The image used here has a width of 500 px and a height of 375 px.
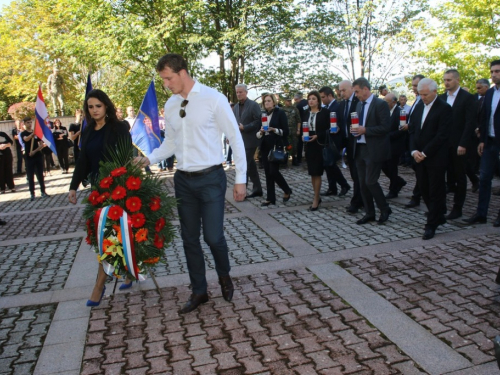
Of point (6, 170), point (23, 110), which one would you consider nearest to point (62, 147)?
point (6, 170)

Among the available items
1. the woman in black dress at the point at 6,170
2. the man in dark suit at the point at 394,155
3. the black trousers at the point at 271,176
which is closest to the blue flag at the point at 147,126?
the black trousers at the point at 271,176

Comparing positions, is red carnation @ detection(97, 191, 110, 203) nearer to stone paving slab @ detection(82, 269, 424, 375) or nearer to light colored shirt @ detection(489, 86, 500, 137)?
stone paving slab @ detection(82, 269, 424, 375)

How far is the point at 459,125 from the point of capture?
7.80 meters

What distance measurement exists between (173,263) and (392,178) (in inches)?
192

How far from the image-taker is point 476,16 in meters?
25.0

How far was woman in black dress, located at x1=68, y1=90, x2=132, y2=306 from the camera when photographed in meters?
4.93

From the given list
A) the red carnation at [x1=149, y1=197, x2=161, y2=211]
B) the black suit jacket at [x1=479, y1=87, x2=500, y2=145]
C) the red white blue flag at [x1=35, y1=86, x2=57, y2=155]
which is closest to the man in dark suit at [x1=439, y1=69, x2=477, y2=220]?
the black suit jacket at [x1=479, y1=87, x2=500, y2=145]

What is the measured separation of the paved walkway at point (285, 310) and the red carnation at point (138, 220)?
837 millimetres

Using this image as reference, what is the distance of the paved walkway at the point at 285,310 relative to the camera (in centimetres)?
364

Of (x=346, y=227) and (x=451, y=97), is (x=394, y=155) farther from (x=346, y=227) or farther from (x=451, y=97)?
(x=346, y=227)

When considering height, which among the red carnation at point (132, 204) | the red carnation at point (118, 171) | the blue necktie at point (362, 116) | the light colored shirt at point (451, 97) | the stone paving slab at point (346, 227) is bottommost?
the stone paving slab at point (346, 227)

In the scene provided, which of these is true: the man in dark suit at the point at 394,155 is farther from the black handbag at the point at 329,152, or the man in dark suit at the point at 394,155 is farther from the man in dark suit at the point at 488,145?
the man in dark suit at the point at 488,145

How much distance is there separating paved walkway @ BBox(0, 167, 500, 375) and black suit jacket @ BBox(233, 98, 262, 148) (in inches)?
105

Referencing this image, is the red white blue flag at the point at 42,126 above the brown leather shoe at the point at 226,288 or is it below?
above
